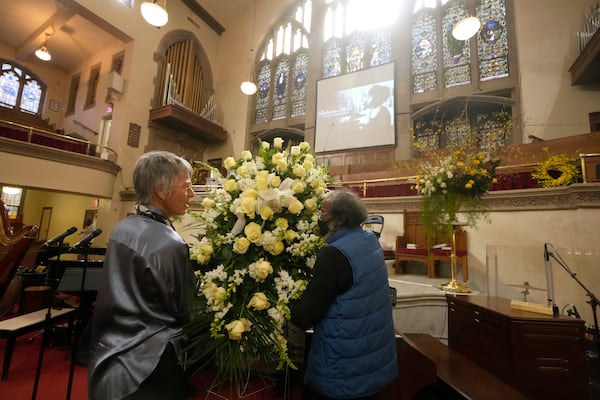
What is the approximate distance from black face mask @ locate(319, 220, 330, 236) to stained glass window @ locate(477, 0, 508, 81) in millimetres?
7325

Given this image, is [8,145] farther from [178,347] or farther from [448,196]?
[448,196]

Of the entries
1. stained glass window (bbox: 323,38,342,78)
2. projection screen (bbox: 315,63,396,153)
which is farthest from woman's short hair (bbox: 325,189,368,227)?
stained glass window (bbox: 323,38,342,78)

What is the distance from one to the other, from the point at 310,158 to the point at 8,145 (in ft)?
24.2

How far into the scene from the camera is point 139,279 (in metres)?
0.76

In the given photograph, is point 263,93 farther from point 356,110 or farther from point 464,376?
point 464,376

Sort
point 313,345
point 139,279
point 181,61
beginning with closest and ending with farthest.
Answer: point 139,279 < point 313,345 < point 181,61

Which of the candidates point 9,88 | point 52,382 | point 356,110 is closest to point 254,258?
point 52,382

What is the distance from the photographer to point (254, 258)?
0.91 metres

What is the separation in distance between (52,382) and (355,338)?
2.45 m

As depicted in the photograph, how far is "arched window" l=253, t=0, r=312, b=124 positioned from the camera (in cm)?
926

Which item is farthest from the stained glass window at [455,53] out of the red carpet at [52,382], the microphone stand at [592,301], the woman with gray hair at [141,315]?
the woman with gray hair at [141,315]

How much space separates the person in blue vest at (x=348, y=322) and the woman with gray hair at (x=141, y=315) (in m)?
0.38

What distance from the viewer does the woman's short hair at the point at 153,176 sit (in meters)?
0.93

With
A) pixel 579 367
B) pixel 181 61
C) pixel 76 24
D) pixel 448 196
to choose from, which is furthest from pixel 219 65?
pixel 579 367
